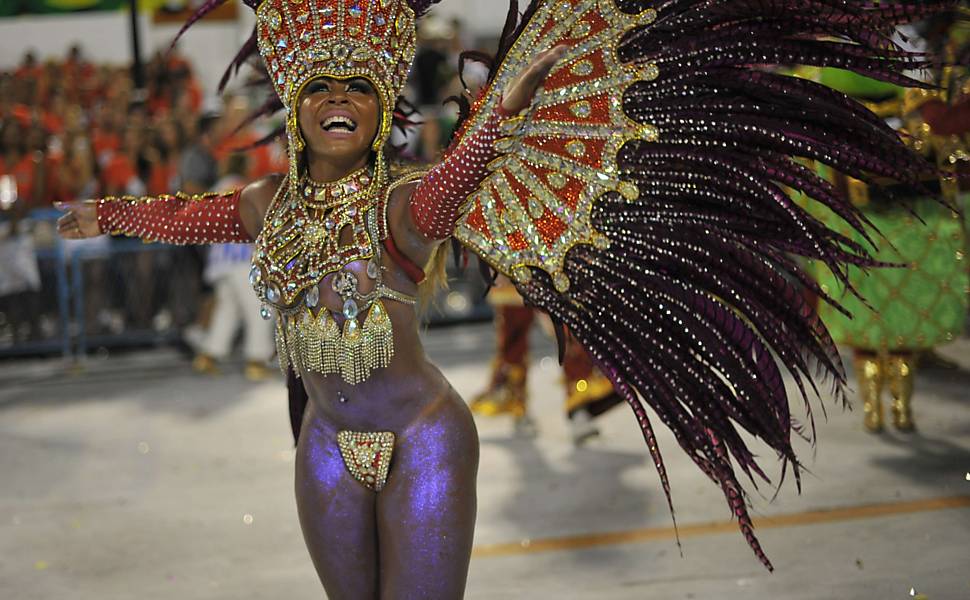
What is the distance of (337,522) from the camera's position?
255cm

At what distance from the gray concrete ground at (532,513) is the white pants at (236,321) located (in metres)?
0.70

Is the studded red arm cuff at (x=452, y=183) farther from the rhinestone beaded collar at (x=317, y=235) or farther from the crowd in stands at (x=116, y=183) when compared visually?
the crowd in stands at (x=116, y=183)

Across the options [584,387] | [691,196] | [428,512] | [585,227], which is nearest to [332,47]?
[585,227]

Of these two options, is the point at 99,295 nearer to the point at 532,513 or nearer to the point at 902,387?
the point at 532,513

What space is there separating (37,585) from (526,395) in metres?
2.67

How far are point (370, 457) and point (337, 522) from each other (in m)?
0.16

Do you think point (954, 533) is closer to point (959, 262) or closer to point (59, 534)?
point (959, 262)

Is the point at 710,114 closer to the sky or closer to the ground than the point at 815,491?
closer to the sky

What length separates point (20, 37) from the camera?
11.4m

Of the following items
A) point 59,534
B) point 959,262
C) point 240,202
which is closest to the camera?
point 240,202

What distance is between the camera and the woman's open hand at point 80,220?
2.98 m

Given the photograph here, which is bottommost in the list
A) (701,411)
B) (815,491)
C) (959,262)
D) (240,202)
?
(815,491)

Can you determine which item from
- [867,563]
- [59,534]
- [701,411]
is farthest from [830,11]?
[59,534]

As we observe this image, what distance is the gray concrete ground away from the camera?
12.9 ft
